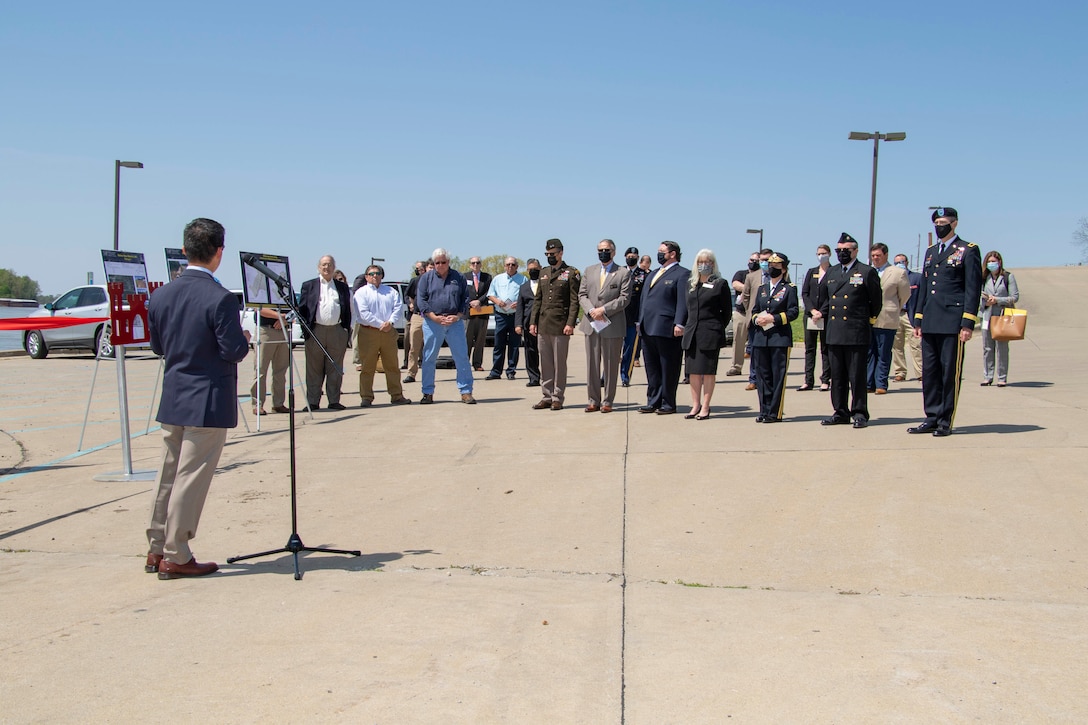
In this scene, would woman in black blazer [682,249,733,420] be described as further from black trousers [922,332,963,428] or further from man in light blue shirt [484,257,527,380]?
man in light blue shirt [484,257,527,380]

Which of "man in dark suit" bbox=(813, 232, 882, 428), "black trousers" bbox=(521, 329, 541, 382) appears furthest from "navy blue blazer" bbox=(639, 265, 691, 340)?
"black trousers" bbox=(521, 329, 541, 382)

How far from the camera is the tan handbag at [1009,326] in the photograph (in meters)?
13.0

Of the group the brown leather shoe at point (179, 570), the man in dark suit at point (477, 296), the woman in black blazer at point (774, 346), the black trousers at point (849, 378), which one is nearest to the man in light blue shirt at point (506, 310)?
the man in dark suit at point (477, 296)

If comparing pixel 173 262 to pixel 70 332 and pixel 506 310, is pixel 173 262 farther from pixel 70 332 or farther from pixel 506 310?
pixel 70 332

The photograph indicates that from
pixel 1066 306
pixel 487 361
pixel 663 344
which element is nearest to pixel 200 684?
pixel 663 344

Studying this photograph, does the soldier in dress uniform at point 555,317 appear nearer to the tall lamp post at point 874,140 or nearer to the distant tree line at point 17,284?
the tall lamp post at point 874,140

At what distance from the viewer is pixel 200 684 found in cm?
373

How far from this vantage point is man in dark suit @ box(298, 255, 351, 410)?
11961 mm

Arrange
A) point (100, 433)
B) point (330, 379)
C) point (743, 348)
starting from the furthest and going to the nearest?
point (743, 348)
point (330, 379)
point (100, 433)

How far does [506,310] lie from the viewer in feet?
52.7

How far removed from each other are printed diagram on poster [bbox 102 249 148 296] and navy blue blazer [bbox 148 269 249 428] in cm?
349

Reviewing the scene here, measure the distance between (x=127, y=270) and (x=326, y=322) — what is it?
11.5ft

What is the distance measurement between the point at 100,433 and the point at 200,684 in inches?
311

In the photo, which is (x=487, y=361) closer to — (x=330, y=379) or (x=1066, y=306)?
(x=330, y=379)
